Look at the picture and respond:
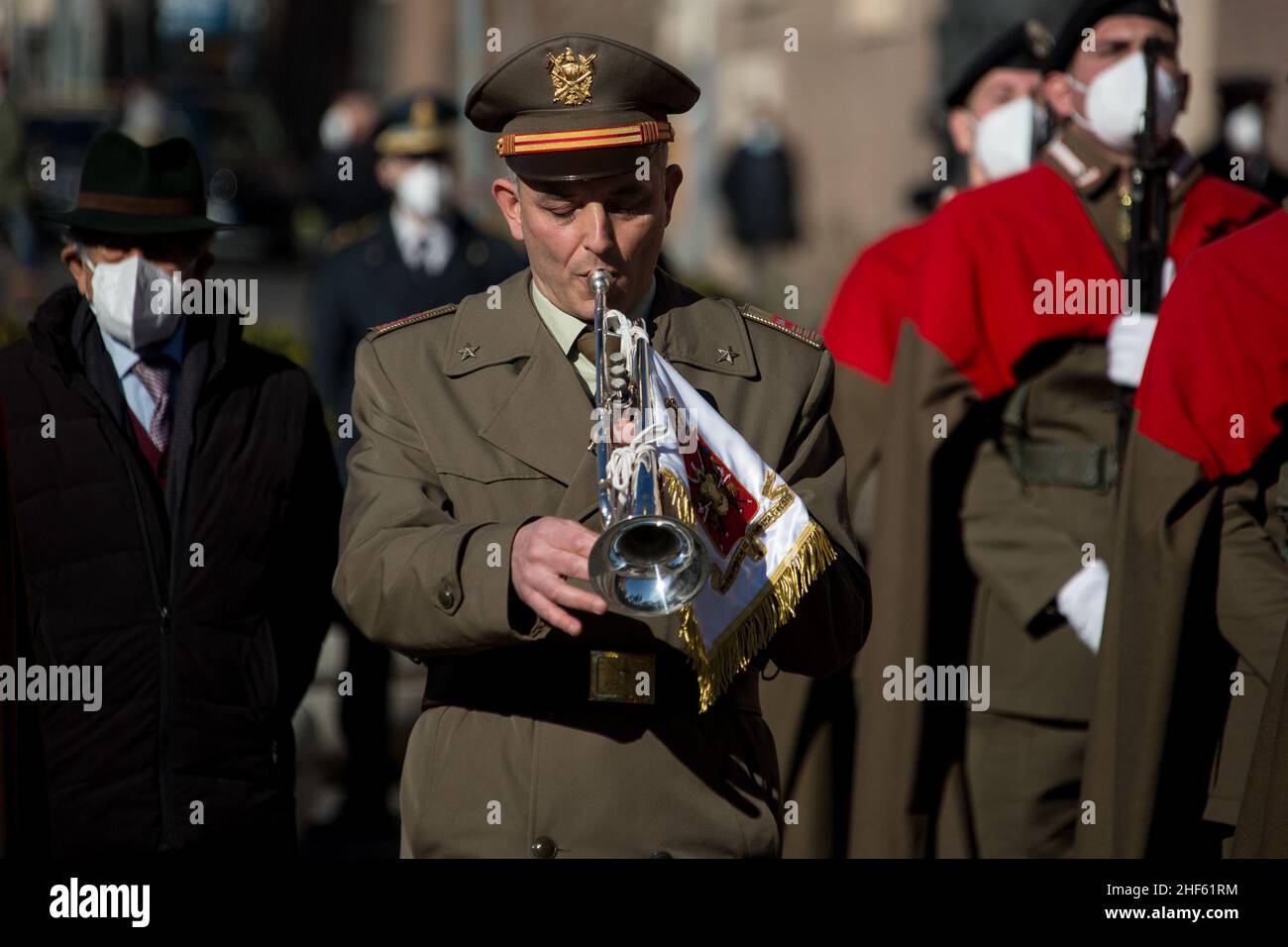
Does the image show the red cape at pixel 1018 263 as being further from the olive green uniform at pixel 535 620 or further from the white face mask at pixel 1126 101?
the olive green uniform at pixel 535 620

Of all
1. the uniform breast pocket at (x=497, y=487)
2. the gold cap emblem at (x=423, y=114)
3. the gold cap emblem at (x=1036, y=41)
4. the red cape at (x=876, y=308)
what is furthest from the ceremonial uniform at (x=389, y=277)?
the uniform breast pocket at (x=497, y=487)

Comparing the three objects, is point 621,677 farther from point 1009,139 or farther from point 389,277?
point 389,277

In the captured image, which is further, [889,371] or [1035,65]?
[1035,65]

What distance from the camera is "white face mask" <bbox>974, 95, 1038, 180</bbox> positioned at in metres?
7.21

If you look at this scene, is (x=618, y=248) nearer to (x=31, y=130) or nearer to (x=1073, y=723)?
(x=1073, y=723)

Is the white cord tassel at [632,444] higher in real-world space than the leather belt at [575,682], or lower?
higher

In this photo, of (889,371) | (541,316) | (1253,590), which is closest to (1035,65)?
(889,371)

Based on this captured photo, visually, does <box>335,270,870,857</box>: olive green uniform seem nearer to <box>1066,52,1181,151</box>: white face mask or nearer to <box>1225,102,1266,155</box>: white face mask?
<box>1066,52,1181,151</box>: white face mask

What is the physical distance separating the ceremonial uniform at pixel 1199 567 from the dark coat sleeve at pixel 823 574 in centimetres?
117

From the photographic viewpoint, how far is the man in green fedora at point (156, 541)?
483 cm

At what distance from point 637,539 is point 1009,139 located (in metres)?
4.08

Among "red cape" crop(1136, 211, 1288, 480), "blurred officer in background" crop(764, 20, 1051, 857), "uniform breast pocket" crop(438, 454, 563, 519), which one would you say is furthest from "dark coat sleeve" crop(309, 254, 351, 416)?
"uniform breast pocket" crop(438, 454, 563, 519)

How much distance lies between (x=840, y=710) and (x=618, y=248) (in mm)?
2962
